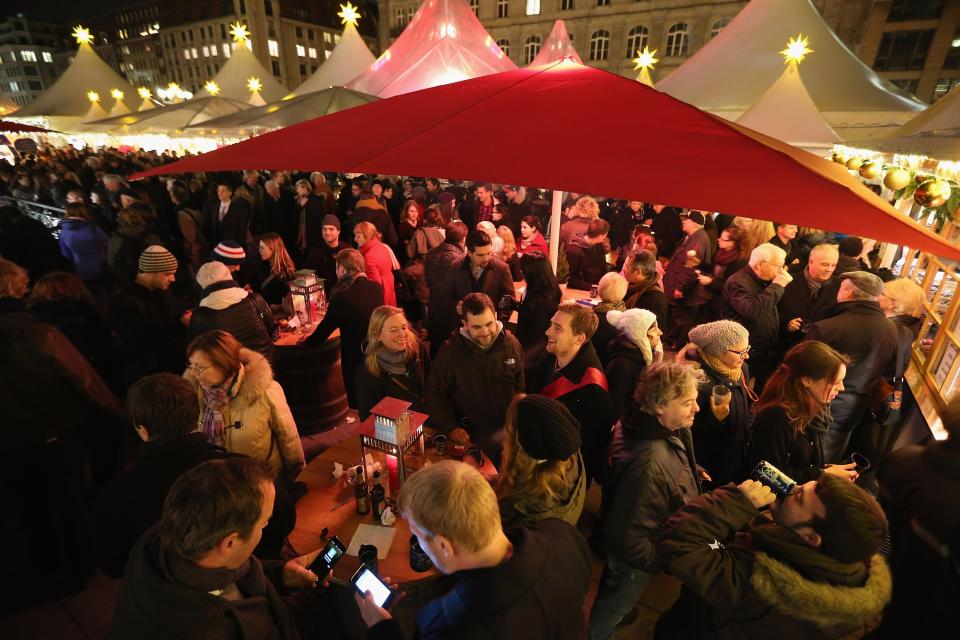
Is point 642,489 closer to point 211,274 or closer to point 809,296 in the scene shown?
point 211,274

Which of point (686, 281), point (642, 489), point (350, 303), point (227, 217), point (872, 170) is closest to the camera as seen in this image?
point (642, 489)

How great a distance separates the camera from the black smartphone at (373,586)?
5.95 feet

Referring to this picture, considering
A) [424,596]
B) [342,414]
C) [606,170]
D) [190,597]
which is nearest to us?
[190,597]

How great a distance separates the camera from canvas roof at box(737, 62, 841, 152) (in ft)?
26.3

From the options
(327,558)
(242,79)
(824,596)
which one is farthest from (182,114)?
(824,596)

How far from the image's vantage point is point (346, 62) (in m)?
12.9

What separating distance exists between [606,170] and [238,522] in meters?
1.73

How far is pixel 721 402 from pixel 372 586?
2238mm

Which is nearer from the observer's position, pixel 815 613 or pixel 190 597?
pixel 190 597

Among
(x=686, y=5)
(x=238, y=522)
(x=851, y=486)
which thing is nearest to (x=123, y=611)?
(x=238, y=522)

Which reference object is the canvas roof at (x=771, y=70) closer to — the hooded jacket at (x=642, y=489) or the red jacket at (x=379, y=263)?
the red jacket at (x=379, y=263)

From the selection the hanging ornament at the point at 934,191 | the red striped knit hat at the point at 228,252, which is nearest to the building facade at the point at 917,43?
the hanging ornament at the point at 934,191

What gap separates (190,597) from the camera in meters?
1.45

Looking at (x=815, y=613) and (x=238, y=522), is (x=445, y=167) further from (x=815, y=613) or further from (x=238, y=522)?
(x=815, y=613)
